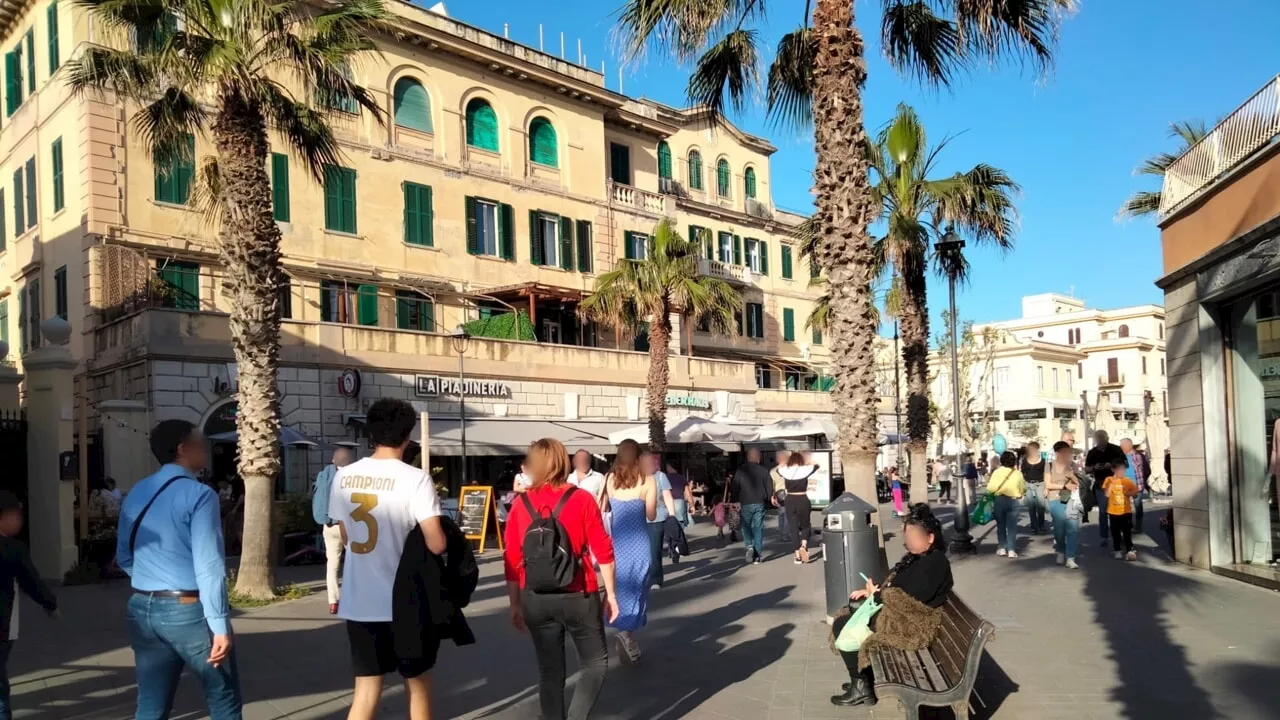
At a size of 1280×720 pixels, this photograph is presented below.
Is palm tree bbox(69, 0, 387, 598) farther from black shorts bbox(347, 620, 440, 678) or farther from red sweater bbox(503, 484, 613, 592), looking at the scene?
black shorts bbox(347, 620, 440, 678)

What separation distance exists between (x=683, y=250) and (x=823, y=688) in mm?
18941

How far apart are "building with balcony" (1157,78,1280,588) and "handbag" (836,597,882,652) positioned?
19.1 feet

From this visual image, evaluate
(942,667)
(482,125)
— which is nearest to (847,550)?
(942,667)

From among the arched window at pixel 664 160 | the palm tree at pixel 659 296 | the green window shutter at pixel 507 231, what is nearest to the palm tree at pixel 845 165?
the palm tree at pixel 659 296

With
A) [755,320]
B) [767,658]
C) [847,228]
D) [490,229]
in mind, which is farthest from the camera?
[755,320]

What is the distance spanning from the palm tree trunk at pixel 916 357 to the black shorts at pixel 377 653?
14.5 meters

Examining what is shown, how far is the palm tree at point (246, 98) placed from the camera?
11953mm

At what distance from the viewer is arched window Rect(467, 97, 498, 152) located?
29312mm

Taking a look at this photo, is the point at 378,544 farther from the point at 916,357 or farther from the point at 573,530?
the point at 916,357

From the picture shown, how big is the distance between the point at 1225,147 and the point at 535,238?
70.2 feet

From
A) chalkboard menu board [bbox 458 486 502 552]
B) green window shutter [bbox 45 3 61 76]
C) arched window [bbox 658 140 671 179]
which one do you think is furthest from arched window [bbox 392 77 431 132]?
chalkboard menu board [bbox 458 486 502 552]

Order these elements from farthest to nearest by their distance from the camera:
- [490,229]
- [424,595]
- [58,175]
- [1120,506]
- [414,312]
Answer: [490,229]
[414,312]
[58,175]
[1120,506]
[424,595]

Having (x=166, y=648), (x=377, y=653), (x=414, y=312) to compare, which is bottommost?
(x=377, y=653)

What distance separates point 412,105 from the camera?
91.1 feet
